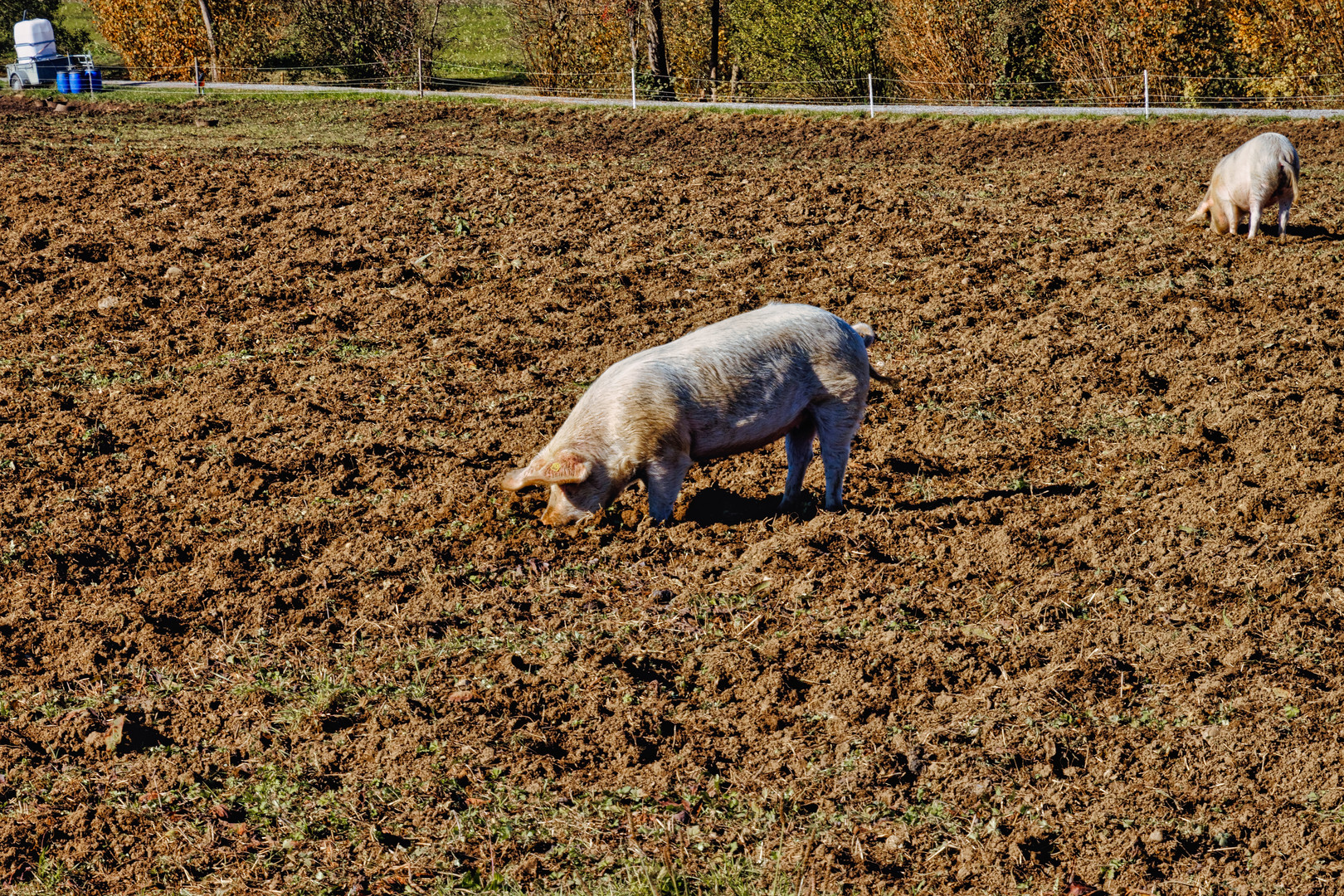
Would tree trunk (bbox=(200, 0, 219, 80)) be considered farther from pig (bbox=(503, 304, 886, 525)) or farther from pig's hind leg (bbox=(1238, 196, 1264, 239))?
pig (bbox=(503, 304, 886, 525))

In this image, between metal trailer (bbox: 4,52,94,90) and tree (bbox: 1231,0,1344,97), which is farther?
metal trailer (bbox: 4,52,94,90)

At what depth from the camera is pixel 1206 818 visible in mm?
4141

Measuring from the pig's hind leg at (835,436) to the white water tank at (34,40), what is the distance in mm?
36293

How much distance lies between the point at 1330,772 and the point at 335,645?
13.6ft

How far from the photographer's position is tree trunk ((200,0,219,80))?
3476cm

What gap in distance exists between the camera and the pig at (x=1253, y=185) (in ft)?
40.8

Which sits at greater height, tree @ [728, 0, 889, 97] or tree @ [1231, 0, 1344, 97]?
tree @ [728, 0, 889, 97]

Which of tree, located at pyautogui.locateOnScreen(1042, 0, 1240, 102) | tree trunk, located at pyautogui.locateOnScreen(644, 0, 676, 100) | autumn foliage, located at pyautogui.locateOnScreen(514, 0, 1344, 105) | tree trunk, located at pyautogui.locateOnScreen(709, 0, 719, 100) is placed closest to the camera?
autumn foliage, located at pyautogui.locateOnScreen(514, 0, 1344, 105)

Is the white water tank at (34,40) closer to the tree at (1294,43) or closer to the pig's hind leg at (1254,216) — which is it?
the tree at (1294,43)

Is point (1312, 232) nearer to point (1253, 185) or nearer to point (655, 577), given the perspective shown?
point (1253, 185)

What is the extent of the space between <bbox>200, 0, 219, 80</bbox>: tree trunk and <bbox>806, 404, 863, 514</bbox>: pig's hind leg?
108 ft

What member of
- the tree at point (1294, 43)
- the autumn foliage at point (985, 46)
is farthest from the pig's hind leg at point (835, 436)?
the tree at point (1294, 43)

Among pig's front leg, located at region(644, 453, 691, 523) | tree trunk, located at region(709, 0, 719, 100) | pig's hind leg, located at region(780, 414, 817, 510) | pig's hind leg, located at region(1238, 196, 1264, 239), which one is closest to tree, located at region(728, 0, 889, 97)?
tree trunk, located at region(709, 0, 719, 100)

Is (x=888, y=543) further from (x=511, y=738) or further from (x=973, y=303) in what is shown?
(x=973, y=303)
